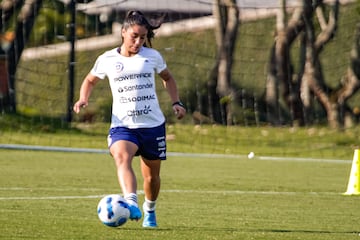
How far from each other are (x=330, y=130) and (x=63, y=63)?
593cm

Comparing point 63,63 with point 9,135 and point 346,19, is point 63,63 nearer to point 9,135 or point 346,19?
point 9,135

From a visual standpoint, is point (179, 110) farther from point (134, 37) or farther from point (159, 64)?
point (134, 37)

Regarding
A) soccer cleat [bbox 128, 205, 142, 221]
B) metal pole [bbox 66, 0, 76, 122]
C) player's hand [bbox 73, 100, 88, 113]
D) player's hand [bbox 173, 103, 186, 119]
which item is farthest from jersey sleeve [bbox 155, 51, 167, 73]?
metal pole [bbox 66, 0, 76, 122]

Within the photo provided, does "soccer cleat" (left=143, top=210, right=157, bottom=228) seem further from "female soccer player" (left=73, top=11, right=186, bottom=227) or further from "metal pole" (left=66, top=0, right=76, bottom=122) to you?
"metal pole" (left=66, top=0, right=76, bottom=122)

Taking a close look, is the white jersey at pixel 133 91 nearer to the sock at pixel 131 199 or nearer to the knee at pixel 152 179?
the knee at pixel 152 179

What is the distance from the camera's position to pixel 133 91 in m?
9.40

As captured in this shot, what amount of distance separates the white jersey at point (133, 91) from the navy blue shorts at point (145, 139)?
0.04 meters

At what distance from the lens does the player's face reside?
935cm

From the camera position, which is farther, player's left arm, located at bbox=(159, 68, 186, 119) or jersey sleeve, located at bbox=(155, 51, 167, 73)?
player's left arm, located at bbox=(159, 68, 186, 119)

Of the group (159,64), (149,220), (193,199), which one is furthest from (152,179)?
(193,199)

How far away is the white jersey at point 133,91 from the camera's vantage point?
938cm

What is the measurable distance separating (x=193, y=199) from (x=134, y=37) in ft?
11.0

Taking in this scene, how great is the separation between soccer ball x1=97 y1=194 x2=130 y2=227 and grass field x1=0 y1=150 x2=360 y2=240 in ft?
0.36

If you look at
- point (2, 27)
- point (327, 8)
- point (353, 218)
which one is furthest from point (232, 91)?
point (353, 218)
